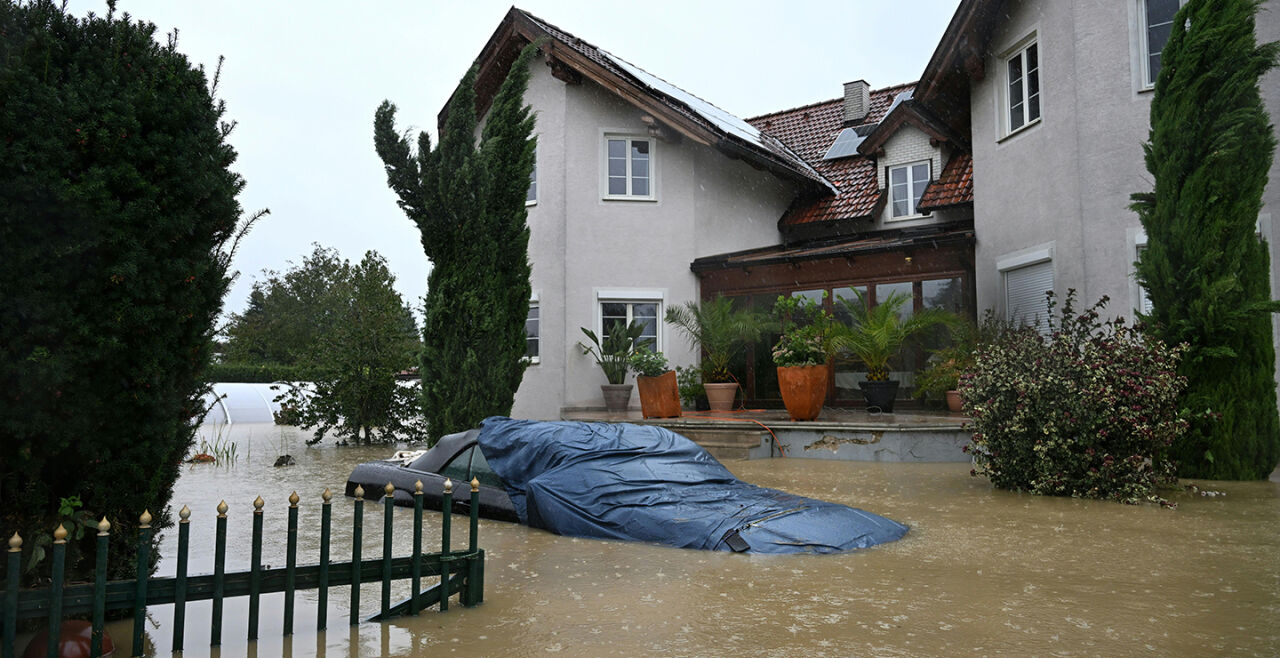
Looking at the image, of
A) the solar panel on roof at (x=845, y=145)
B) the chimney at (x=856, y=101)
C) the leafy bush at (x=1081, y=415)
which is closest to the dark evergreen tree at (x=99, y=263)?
the leafy bush at (x=1081, y=415)

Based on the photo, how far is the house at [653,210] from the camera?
50.8 feet

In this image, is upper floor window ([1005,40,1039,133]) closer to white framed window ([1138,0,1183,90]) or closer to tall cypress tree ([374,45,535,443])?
white framed window ([1138,0,1183,90])

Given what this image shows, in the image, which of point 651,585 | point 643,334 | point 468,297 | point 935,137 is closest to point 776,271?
point 643,334

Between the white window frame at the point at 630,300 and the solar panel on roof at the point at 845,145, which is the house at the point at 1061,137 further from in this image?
the white window frame at the point at 630,300

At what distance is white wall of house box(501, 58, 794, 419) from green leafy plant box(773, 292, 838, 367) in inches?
86.4

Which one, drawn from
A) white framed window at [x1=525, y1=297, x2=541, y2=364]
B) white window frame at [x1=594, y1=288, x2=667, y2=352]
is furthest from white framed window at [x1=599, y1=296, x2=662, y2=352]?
white framed window at [x1=525, y1=297, x2=541, y2=364]

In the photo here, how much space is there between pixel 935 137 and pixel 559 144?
7330 millimetres

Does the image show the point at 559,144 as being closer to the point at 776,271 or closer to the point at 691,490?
the point at 776,271

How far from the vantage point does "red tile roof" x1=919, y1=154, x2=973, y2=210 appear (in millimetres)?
15109

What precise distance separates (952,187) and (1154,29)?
4.76 m

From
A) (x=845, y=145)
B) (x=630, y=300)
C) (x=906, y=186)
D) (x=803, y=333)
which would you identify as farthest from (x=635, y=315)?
(x=845, y=145)

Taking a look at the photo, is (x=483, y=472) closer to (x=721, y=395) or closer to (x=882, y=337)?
(x=721, y=395)

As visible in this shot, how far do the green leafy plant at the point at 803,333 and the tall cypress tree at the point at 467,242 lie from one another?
4060 millimetres

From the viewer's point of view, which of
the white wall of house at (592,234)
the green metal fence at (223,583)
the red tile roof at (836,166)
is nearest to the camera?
the green metal fence at (223,583)
